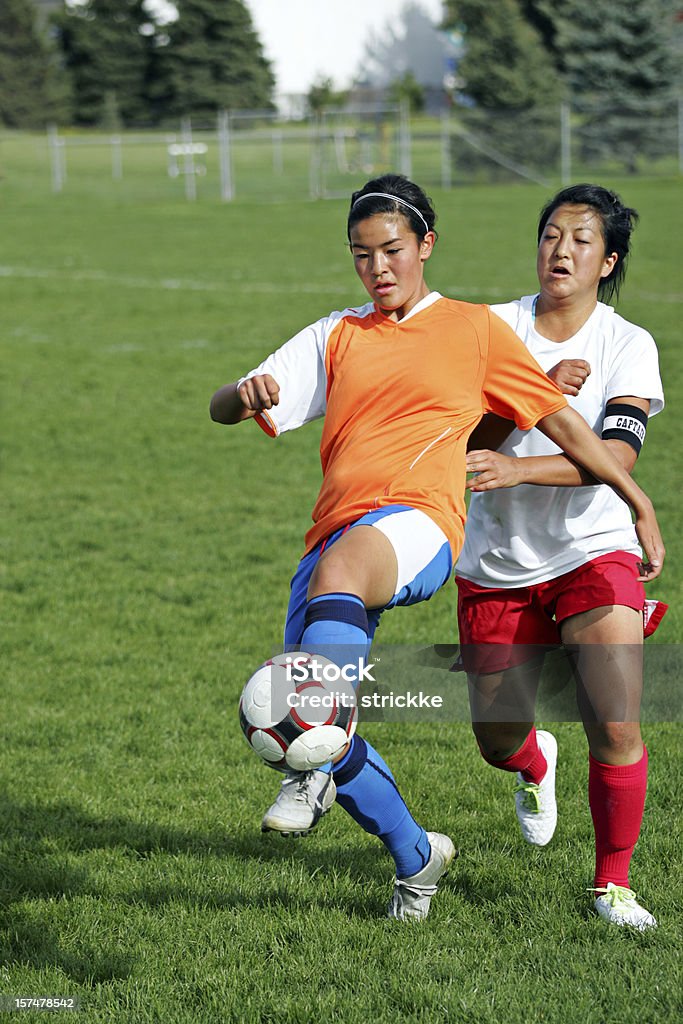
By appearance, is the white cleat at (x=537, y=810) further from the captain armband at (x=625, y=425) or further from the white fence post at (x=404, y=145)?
the white fence post at (x=404, y=145)

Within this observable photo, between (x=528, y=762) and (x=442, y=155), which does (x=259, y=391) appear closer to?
(x=528, y=762)

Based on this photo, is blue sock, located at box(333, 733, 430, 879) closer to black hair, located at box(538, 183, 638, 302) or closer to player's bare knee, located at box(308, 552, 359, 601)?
player's bare knee, located at box(308, 552, 359, 601)

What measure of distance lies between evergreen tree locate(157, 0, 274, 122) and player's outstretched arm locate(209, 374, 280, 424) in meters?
61.2

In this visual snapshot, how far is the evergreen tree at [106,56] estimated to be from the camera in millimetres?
62031

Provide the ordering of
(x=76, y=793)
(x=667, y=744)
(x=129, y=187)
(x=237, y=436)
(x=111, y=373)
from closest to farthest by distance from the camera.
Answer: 1. (x=76, y=793)
2. (x=667, y=744)
3. (x=237, y=436)
4. (x=111, y=373)
5. (x=129, y=187)

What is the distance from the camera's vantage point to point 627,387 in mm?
3447

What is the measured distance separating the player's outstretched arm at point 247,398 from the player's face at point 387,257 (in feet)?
1.24

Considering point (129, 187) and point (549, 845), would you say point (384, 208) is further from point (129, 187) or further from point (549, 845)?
point (129, 187)

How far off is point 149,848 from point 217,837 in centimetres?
22

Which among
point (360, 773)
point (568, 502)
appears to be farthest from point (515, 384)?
point (360, 773)

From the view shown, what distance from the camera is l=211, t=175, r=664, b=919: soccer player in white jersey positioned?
10.3 ft

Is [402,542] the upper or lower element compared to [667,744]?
upper

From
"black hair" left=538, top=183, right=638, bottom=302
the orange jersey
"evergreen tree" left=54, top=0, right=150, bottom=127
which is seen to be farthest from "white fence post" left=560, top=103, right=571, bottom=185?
the orange jersey

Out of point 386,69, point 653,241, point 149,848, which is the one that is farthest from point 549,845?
point 386,69
